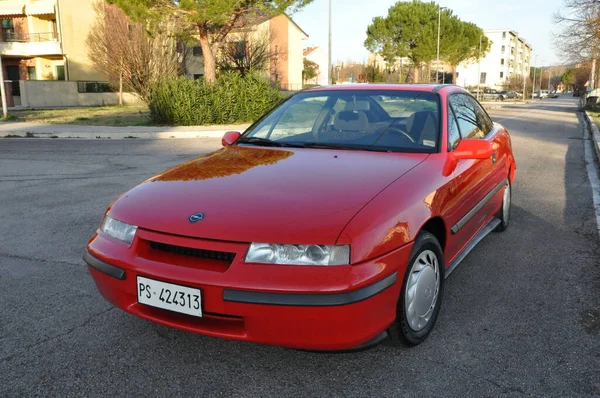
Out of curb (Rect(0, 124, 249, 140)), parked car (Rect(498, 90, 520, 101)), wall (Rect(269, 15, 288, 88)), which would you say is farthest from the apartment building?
parked car (Rect(498, 90, 520, 101))

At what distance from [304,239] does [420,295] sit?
2.84ft

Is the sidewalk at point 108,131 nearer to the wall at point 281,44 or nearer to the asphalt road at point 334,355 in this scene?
the asphalt road at point 334,355

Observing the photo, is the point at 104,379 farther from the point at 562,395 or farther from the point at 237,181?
the point at 562,395

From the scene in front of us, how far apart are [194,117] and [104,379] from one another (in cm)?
1704

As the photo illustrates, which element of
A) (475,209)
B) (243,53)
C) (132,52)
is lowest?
(475,209)

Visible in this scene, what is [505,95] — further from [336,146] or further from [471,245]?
[336,146]

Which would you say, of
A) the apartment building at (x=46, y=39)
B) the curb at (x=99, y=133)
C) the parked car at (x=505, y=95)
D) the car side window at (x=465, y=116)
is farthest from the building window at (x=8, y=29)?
the parked car at (x=505, y=95)

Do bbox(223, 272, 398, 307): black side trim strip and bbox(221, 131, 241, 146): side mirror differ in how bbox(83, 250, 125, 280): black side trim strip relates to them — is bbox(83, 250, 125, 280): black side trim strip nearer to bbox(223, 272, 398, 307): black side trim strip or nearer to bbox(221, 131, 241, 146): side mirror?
bbox(223, 272, 398, 307): black side trim strip

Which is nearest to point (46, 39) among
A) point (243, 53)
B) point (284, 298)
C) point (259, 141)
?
point (243, 53)

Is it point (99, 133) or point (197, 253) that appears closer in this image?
point (197, 253)

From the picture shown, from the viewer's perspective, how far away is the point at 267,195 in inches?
106

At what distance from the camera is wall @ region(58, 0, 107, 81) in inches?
1391

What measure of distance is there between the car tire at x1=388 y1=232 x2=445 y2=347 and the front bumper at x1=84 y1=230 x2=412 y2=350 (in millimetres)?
177

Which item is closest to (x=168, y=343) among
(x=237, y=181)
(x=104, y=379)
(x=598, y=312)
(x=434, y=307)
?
(x=104, y=379)
